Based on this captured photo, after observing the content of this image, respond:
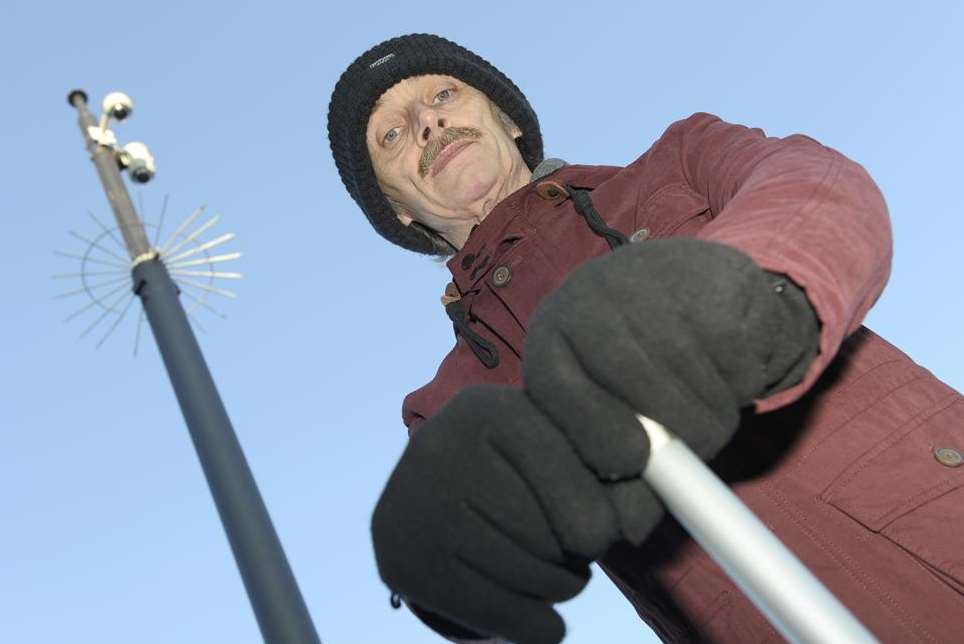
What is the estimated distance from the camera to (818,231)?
6.81 ft

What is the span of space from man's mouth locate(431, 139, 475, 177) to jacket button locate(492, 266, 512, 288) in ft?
3.01

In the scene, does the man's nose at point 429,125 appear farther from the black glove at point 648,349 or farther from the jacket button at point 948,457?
the black glove at point 648,349

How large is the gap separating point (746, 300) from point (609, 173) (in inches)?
85.4

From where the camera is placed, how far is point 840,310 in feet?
6.39

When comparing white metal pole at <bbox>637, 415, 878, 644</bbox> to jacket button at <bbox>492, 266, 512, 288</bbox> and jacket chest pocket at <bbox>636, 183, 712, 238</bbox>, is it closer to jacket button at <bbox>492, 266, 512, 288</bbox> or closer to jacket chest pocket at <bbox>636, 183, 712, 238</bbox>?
jacket chest pocket at <bbox>636, 183, 712, 238</bbox>

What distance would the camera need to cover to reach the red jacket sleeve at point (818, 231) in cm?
192

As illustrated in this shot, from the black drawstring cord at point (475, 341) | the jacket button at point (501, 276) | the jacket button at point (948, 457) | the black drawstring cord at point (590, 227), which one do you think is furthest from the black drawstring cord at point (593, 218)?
the jacket button at point (948, 457)

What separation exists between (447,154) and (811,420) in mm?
2074

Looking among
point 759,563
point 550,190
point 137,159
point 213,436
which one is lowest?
point 759,563

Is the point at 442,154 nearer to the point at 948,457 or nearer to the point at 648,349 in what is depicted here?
the point at 948,457

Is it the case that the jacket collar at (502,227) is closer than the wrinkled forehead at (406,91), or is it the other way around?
the jacket collar at (502,227)

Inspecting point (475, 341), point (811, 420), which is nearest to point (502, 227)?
point (475, 341)

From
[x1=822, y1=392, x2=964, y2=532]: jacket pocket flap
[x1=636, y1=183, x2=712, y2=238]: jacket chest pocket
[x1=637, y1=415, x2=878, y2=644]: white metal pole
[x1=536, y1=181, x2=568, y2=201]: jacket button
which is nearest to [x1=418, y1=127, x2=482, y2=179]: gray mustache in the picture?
[x1=536, y1=181, x2=568, y2=201]: jacket button

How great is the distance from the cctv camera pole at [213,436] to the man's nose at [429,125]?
136cm
